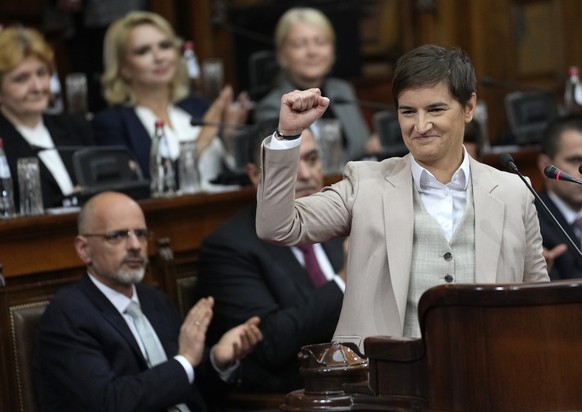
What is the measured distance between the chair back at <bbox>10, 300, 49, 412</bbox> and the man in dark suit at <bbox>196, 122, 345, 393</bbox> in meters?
0.59

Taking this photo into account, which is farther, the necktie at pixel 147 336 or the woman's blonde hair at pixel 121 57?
the woman's blonde hair at pixel 121 57

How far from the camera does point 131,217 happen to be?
3545 mm

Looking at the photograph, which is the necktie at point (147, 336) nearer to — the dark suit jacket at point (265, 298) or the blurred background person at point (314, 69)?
the dark suit jacket at point (265, 298)

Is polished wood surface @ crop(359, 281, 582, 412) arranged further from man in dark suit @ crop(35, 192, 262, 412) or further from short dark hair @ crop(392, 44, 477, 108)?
man in dark suit @ crop(35, 192, 262, 412)

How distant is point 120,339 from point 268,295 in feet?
1.84

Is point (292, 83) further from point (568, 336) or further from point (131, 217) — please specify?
point (568, 336)

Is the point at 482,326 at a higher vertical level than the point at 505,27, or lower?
lower

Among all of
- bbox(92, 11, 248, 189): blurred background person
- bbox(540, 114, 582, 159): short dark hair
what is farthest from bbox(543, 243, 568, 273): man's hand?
bbox(92, 11, 248, 189): blurred background person

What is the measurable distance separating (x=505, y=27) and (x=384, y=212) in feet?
15.1

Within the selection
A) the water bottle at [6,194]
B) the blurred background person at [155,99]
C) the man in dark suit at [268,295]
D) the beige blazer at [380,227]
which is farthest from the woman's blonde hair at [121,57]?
the beige blazer at [380,227]

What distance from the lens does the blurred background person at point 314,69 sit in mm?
5364

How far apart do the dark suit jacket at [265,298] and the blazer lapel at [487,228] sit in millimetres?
1219

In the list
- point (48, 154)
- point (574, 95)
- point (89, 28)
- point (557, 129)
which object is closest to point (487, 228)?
point (557, 129)

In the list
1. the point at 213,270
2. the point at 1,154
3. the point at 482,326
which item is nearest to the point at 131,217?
the point at 213,270
